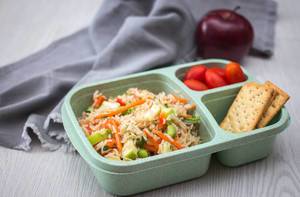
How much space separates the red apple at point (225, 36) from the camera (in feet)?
7.29

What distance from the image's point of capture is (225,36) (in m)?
2.22

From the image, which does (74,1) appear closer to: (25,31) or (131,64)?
(25,31)

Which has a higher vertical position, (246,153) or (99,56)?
(99,56)

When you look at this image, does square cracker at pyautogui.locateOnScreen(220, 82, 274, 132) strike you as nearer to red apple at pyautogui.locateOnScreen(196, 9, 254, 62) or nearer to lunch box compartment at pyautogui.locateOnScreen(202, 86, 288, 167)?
lunch box compartment at pyautogui.locateOnScreen(202, 86, 288, 167)

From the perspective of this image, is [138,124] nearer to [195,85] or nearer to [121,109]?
[121,109]

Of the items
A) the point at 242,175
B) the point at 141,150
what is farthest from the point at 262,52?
the point at 141,150

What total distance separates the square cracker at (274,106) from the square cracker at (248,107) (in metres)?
0.02

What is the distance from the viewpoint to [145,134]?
1.58m

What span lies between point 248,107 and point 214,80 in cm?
22

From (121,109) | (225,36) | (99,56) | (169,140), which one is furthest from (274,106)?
(99,56)

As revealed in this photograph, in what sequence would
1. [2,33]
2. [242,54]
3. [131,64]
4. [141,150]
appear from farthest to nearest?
1. [2,33]
2. [242,54]
3. [131,64]
4. [141,150]

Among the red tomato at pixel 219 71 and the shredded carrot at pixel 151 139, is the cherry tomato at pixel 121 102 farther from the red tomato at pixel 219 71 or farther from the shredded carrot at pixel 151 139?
the red tomato at pixel 219 71

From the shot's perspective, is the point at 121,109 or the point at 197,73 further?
the point at 197,73

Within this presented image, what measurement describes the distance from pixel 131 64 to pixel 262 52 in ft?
2.52
